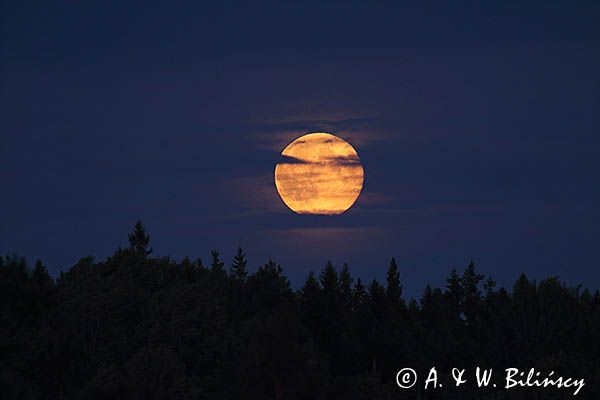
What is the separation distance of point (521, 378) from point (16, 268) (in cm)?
4412

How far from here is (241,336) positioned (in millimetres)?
80625

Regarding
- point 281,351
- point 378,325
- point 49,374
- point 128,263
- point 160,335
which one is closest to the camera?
point 281,351

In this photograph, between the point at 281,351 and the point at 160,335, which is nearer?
the point at 281,351

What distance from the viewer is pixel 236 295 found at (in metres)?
111

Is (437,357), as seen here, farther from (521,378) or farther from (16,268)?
(16,268)

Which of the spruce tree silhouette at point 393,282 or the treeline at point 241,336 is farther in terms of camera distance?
the spruce tree silhouette at point 393,282

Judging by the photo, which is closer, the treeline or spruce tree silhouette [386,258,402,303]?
the treeline

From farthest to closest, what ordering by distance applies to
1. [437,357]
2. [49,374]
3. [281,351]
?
[437,357] < [49,374] < [281,351]

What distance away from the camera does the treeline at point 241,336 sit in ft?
156

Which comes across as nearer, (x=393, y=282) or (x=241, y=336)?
(x=241, y=336)

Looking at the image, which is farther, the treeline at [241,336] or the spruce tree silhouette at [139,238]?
the spruce tree silhouette at [139,238]

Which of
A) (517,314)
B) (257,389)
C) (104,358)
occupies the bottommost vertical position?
(257,389)

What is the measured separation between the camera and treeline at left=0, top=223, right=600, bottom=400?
4753 centimetres

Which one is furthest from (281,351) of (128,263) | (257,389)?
(128,263)
